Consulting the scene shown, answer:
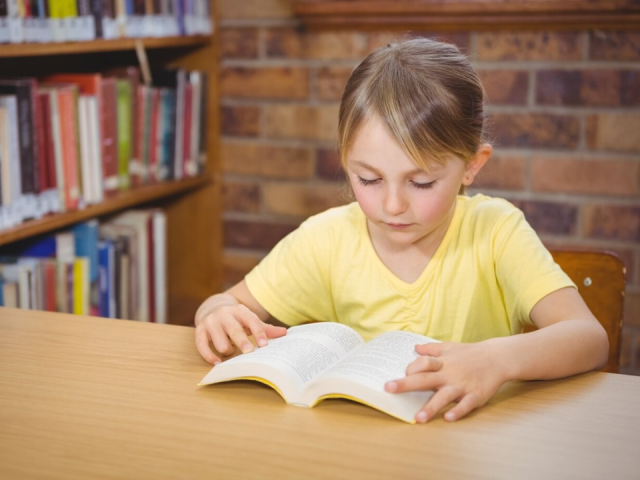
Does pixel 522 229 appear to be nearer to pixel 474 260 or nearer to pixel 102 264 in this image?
pixel 474 260

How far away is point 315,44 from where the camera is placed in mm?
2334

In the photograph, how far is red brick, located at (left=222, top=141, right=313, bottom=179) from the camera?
244 centimetres

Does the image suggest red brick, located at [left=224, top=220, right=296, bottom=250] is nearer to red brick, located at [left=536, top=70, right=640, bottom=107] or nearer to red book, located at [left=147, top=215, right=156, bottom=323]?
red book, located at [left=147, top=215, right=156, bottom=323]

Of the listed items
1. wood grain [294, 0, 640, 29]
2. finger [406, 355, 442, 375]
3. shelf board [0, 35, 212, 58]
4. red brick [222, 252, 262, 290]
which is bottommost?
red brick [222, 252, 262, 290]

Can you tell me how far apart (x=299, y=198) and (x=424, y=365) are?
1.65 m

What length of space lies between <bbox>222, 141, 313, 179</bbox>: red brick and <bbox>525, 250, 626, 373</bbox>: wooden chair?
1.24m

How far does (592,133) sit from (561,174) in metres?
0.14

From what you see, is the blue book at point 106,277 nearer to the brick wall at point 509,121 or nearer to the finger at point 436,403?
the brick wall at point 509,121

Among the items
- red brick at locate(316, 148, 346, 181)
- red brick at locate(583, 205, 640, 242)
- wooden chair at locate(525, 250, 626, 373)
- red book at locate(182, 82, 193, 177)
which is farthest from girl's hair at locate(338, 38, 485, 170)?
red book at locate(182, 82, 193, 177)

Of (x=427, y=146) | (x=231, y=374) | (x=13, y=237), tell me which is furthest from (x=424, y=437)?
(x=13, y=237)

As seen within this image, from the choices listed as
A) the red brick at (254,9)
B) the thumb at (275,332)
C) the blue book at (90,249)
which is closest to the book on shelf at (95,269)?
the blue book at (90,249)

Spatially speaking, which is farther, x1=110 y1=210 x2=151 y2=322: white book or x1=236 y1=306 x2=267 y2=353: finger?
x1=110 y1=210 x2=151 y2=322: white book

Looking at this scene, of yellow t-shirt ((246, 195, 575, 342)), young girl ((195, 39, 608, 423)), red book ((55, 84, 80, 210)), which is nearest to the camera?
young girl ((195, 39, 608, 423))

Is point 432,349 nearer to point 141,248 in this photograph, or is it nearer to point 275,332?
point 275,332
